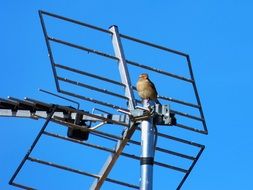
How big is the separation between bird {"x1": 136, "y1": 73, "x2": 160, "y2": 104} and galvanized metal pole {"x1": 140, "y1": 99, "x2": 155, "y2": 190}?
159 cm

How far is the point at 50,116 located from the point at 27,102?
1.74ft

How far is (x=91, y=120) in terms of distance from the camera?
7738 millimetres

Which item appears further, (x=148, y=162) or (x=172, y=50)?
(x=172, y=50)

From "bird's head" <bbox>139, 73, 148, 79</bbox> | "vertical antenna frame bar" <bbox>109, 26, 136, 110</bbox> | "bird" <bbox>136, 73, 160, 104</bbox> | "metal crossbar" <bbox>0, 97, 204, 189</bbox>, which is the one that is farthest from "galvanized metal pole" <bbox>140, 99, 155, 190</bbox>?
"bird's head" <bbox>139, 73, 148, 79</bbox>

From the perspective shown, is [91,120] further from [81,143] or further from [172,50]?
[172,50]

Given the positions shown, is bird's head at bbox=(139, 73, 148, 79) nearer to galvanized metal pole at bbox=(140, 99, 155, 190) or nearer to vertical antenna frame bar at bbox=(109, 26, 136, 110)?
vertical antenna frame bar at bbox=(109, 26, 136, 110)

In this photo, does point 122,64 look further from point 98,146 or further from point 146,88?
point 98,146

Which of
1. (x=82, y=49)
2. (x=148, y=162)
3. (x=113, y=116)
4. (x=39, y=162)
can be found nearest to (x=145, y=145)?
(x=148, y=162)

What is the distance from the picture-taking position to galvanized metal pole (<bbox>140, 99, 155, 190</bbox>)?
246 inches

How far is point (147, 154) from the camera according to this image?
253 inches

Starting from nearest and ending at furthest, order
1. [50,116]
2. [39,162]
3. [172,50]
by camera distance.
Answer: [50,116], [39,162], [172,50]

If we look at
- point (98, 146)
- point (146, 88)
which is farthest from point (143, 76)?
point (98, 146)

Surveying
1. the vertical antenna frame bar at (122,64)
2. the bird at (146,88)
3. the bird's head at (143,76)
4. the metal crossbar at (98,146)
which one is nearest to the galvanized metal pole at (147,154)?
the metal crossbar at (98,146)

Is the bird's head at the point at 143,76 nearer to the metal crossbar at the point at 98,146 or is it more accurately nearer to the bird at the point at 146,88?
the bird at the point at 146,88
